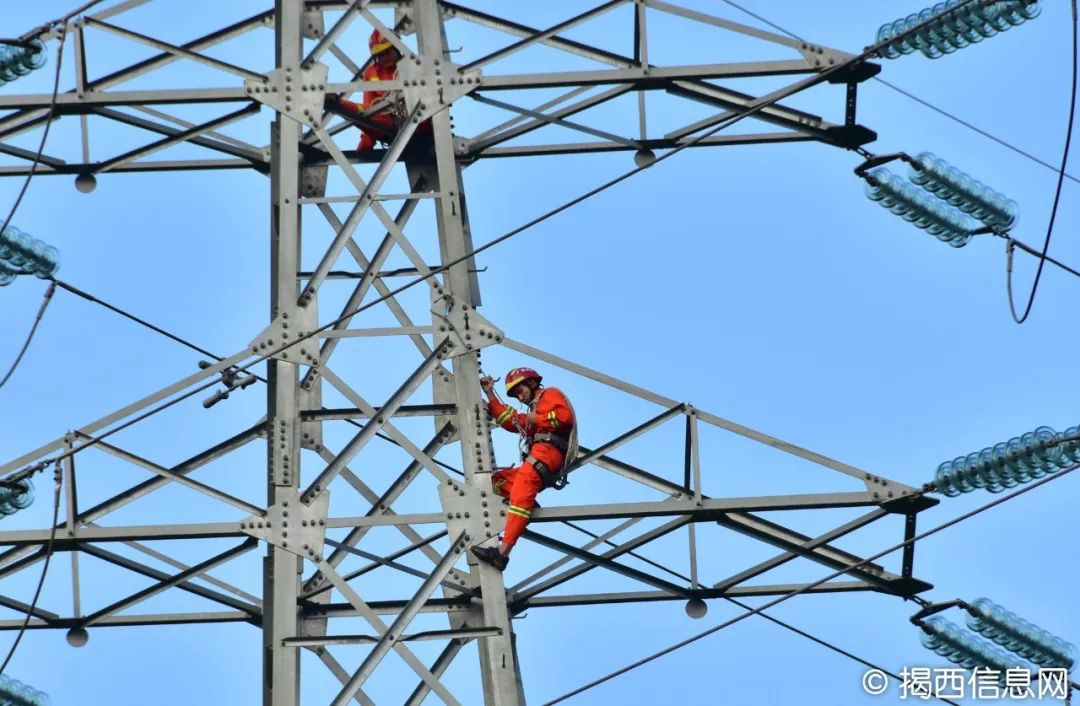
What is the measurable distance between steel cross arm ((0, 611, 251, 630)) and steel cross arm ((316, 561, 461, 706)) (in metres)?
1.97

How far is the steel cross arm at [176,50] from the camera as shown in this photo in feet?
92.5

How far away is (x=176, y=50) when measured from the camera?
1117 inches

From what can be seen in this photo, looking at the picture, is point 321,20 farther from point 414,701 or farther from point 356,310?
point 414,701

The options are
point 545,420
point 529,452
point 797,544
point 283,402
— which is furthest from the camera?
point 545,420

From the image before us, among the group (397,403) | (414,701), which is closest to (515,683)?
(414,701)

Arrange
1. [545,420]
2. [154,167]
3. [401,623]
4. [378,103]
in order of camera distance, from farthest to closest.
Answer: [154,167], [378,103], [545,420], [401,623]

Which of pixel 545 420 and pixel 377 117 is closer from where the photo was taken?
pixel 545 420

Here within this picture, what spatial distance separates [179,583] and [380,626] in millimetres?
2181

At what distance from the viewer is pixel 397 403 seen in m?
26.7

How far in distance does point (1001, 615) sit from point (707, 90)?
517 cm

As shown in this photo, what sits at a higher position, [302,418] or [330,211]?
[330,211]

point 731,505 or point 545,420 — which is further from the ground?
point 545,420

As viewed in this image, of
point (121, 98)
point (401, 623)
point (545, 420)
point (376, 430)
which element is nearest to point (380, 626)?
point (401, 623)

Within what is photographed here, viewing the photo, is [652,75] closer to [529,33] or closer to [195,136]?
[529,33]
